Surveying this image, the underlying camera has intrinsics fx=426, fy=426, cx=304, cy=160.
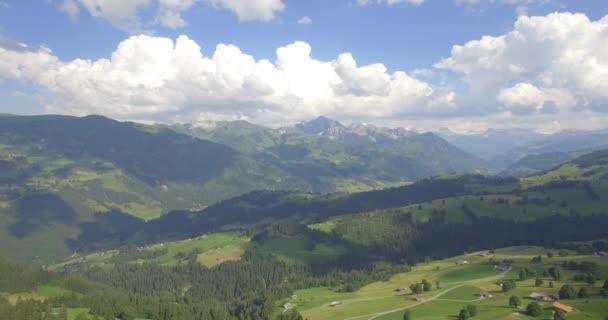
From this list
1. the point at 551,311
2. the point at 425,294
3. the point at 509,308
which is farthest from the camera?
the point at 425,294

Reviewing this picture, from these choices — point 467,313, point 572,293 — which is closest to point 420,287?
point 467,313

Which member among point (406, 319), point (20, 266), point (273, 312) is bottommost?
point (273, 312)

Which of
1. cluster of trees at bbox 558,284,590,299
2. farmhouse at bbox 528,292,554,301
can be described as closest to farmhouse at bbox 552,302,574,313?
farmhouse at bbox 528,292,554,301

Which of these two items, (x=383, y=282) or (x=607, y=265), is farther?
(x=383, y=282)

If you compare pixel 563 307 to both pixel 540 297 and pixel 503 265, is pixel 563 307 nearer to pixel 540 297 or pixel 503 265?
pixel 540 297

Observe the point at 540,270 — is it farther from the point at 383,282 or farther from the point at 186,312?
the point at 186,312

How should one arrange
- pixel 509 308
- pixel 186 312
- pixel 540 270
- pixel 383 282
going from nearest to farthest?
pixel 509 308
pixel 186 312
pixel 540 270
pixel 383 282

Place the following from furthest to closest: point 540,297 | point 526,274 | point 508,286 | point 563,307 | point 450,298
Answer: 1. point 526,274
2. point 450,298
3. point 508,286
4. point 540,297
5. point 563,307

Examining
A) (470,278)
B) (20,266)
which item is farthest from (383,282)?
(20,266)
